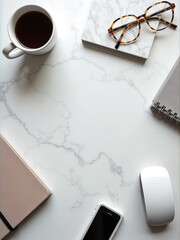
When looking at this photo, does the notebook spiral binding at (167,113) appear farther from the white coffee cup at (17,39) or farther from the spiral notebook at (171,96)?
the white coffee cup at (17,39)

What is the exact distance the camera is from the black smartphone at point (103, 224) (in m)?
0.61

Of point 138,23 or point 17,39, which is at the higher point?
point 138,23

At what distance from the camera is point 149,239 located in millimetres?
613

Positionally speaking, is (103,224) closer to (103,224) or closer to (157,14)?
(103,224)

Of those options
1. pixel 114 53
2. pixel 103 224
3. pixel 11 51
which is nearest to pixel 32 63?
pixel 11 51

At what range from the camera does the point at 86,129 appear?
627 millimetres

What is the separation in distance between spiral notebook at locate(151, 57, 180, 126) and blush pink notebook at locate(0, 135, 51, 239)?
1.04 ft

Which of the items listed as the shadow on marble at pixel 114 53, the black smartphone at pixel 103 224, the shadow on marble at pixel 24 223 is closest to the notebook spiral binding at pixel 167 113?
the shadow on marble at pixel 114 53

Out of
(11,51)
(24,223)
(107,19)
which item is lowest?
(24,223)

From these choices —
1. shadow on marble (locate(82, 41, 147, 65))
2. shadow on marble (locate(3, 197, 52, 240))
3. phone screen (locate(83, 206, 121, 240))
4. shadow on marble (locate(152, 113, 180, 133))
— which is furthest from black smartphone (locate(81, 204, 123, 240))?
shadow on marble (locate(82, 41, 147, 65))

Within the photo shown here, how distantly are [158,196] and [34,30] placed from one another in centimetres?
45

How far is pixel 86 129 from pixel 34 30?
0.81 feet

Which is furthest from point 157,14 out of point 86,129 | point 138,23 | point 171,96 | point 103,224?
point 103,224

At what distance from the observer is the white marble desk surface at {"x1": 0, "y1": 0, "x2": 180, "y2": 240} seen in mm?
616
